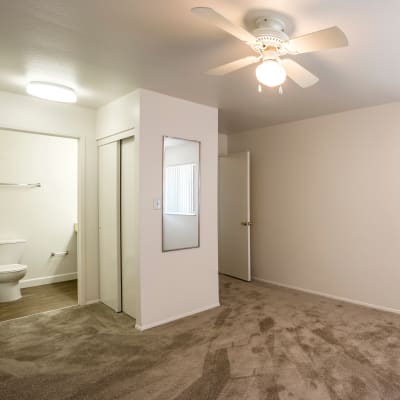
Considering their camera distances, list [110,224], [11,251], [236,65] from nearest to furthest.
A: 1. [236,65]
2. [110,224]
3. [11,251]

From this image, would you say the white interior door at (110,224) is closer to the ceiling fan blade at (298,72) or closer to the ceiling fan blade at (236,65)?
the ceiling fan blade at (236,65)

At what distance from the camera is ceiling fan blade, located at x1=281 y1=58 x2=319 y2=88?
6.26 ft

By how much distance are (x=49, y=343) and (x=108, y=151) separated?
6.53 feet

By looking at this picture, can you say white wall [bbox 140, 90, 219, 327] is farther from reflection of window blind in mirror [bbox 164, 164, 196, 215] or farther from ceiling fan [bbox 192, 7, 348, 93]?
ceiling fan [bbox 192, 7, 348, 93]

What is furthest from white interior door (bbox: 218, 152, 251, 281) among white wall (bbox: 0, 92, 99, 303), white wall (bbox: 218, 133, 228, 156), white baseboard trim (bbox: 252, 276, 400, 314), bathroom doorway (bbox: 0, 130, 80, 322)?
bathroom doorway (bbox: 0, 130, 80, 322)

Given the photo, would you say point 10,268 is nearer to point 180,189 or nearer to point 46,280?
point 46,280

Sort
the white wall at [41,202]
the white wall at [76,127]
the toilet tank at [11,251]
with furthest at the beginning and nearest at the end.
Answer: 1. the white wall at [41,202]
2. the toilet tank at [11,251]
3. the white wall at [76,127]

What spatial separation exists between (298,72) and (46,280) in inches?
170

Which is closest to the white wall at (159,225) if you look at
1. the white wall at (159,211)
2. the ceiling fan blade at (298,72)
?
the white wall at (159,211)

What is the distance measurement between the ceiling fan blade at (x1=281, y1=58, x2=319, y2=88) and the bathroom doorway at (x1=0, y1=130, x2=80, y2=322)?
118 inches

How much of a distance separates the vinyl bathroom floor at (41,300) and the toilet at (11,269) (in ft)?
0.38

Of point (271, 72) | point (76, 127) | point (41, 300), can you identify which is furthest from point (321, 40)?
point (41, 300)

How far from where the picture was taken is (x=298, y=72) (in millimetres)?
1997

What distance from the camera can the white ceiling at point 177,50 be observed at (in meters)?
1.71
